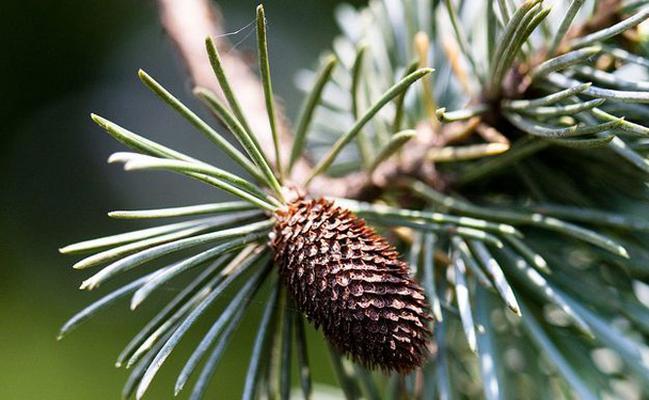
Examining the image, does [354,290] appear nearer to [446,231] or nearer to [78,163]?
[446,231]

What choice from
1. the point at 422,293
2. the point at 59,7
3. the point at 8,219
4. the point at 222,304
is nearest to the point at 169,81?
the point at 59,7

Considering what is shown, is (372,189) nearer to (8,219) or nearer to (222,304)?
(222,304)

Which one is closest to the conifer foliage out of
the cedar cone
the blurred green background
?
the cedar cone

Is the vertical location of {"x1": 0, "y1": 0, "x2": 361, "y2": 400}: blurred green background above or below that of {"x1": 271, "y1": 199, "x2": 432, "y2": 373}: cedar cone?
above

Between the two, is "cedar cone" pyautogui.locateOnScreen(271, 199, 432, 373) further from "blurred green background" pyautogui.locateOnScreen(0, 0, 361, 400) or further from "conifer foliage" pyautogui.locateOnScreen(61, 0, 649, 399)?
"blurred green background" pyautogui.locateOnScreen(0, 0, 361, 400)

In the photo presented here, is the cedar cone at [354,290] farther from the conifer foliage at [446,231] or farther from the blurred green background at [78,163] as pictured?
the blurred green background at [78,163]

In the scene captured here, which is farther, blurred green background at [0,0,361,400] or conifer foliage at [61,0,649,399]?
blurred green background at [0,0,361,400]
